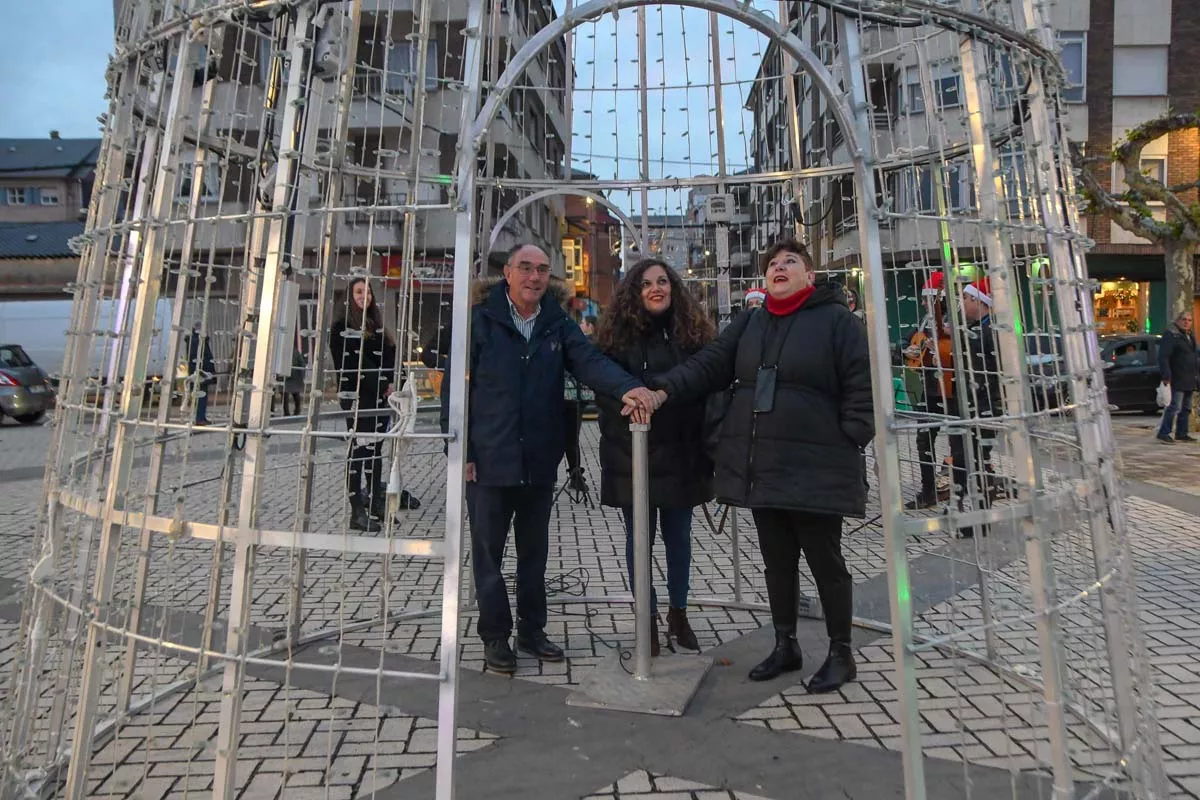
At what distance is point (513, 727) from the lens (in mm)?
3631

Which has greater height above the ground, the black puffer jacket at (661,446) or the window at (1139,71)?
the window at (1139,71)

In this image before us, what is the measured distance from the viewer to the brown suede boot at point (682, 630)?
4539 millimetres

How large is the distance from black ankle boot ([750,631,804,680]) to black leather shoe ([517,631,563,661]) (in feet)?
3.33

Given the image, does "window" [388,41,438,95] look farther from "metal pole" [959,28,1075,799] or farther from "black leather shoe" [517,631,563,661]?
"black leather shoe" [517,631,563,661]

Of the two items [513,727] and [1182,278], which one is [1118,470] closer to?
[513,727]

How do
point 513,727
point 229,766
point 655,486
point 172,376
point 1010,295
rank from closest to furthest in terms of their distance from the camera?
point 229,766, point 1010,295, point 172,376, point 513,727, point 655,486

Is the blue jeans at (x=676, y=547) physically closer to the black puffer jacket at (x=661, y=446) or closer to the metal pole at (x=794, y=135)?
the black puffer jacket at (x=661, y=446)

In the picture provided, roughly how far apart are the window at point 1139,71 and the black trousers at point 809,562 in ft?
85.6

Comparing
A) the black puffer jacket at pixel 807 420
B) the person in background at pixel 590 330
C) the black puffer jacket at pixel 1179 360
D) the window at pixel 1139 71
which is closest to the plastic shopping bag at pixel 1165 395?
the black puffer jacket at pixel 1179 360

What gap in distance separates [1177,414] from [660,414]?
12685mm

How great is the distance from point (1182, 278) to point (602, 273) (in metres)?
32.2

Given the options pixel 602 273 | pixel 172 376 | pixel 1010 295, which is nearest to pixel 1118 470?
pixel 1010 295

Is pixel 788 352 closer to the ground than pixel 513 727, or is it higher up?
higher up

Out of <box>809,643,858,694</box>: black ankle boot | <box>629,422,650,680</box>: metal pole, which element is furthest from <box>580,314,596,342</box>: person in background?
<box>809,643,858,694</box>: black ankle boot
